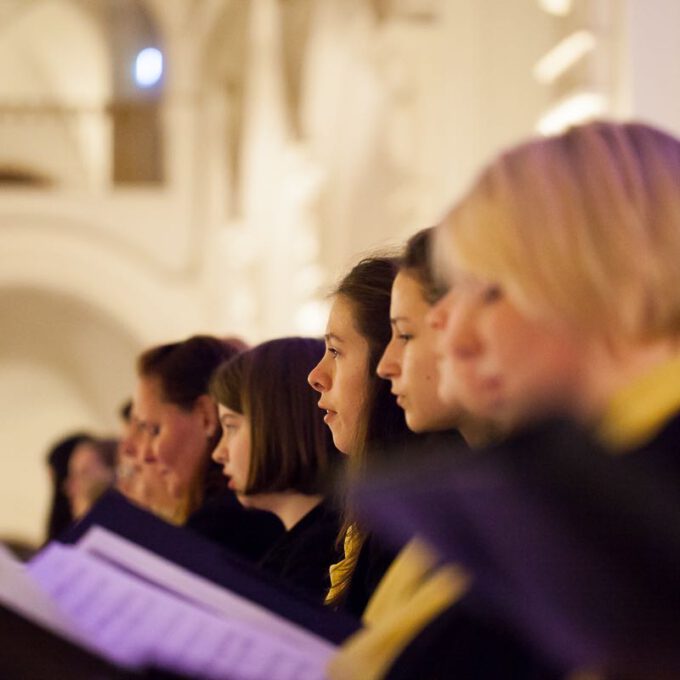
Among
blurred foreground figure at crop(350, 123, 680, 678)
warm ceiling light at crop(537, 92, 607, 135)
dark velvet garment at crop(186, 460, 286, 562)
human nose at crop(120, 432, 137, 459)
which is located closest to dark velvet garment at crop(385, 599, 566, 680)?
blurred foreground figure at crop(350, 123, 680, 678)

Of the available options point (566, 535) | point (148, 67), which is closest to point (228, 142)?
point (148, 67)

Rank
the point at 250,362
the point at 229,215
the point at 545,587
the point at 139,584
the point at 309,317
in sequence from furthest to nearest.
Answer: the point at 229,215, the point at 309,317, the point at 250,362, the point at 139,584, the point at 545,587

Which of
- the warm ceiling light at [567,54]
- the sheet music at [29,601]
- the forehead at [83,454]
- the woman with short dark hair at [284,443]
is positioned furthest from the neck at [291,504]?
the forehead at [83,454]

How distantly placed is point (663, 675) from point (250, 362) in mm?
2024

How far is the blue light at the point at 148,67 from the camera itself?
56.3 ft

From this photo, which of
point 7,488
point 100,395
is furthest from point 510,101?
point 7,488

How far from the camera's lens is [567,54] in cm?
574

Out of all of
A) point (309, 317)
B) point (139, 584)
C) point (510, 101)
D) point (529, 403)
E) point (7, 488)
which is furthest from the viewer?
point (7, 488)

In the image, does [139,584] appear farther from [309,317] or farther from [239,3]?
[239,3]

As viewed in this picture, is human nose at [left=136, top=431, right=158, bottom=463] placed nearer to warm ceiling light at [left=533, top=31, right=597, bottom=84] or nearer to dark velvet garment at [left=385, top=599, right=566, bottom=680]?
warm ceiling light at [left=533, top=31, right=597, bottom=84]

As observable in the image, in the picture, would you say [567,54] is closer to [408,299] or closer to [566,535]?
[408,299]

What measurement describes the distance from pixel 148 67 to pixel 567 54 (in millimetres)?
12096

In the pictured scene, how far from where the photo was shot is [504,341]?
1.64 meters

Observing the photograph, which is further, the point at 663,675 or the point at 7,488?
the point at 7,488
